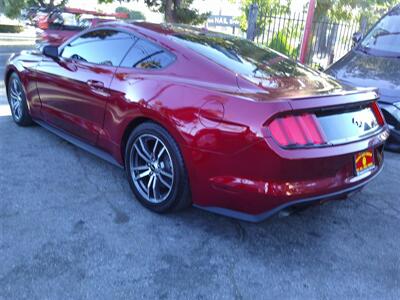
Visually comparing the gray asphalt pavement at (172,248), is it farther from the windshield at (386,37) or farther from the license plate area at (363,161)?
the windshield at (386,37)

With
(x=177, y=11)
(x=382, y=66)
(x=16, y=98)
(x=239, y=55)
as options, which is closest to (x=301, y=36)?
(x=382, y=66)

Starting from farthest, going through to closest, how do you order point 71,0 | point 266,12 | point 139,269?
1. point 71,0
2. point 266,12
3. point 139,269

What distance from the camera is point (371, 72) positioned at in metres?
5.46

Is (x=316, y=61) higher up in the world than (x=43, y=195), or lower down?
lower down

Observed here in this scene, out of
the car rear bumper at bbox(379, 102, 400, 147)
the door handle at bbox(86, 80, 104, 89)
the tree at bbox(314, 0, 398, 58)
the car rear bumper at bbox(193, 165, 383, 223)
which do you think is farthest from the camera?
the tree at bbox(314, 0, 398, 58)

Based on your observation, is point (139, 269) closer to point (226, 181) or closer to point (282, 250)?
point (226, 181)

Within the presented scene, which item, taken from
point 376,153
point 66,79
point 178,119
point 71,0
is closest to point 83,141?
point 66,79

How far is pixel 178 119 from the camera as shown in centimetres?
288

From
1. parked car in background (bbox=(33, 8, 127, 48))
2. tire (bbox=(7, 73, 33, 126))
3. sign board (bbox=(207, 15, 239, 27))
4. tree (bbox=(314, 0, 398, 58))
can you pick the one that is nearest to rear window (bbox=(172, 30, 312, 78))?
tire (bbox=(7, 73, 33, 126))

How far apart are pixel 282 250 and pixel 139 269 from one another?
1.03 m

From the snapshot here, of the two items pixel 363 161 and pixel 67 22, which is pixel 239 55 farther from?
pixel 67 22

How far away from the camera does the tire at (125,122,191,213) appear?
3018 mm

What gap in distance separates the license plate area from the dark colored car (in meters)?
2.08

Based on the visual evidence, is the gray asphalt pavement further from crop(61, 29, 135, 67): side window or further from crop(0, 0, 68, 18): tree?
crop(0, 0, 68, 18): tree
